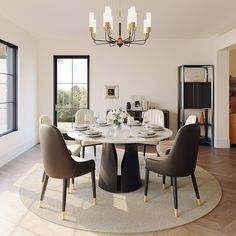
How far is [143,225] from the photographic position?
2.51 meters

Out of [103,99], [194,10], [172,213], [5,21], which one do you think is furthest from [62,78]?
[172,213]

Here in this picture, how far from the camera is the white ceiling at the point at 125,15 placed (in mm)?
3818

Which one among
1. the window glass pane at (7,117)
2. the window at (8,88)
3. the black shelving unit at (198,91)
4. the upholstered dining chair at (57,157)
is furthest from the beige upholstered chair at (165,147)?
the window glass pane at (7,117)

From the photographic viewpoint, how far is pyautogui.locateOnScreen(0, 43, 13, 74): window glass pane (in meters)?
4.83

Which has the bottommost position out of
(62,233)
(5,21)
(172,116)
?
(62,233)

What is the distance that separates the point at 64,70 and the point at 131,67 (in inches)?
66.3

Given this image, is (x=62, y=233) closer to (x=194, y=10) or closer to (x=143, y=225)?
(x=143, y=225)

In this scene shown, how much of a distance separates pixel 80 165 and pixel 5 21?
325 centimetres

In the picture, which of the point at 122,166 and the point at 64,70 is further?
the point at 64,70

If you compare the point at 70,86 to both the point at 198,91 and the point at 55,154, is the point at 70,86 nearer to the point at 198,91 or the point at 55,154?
the point at 198,91

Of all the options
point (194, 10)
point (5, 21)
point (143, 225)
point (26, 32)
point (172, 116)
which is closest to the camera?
point (143, 225)

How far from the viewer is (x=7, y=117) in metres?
5.08

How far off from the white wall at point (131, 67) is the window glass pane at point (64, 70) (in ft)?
0.61

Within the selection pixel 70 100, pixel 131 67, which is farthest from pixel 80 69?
pixel 131 67
